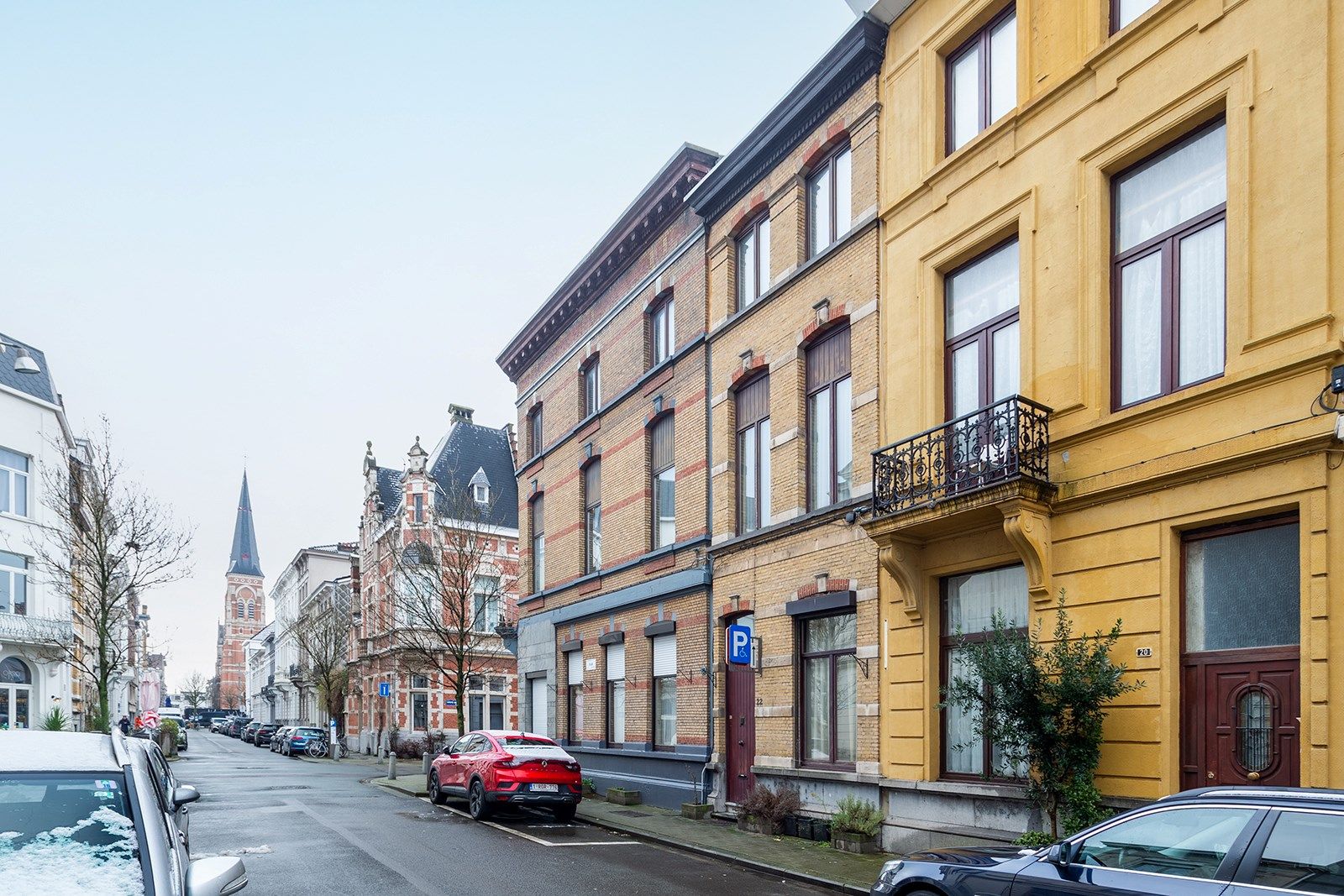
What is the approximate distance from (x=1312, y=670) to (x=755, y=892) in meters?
5.59

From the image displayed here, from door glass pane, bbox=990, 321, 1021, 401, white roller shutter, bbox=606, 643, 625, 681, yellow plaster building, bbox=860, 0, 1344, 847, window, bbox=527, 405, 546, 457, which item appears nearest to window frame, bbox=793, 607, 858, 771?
yellow plaster building, bbox=860, 0, 1344, 847

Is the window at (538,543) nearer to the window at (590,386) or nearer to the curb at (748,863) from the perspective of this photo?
the window at (590,386)

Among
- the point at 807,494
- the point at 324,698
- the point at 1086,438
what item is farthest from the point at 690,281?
the point at 324,698

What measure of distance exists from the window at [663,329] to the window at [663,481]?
1315 millimetres

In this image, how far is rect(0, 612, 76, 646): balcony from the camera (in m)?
38.7

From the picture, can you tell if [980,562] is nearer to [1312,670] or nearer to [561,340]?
[1312,670]

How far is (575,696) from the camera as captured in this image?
25.5m

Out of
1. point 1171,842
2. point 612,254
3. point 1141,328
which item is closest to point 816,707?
point 1141,328

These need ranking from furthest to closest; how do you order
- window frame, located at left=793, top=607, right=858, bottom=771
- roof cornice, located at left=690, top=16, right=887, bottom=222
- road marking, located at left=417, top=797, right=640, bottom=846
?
roof cornice, located at left=690, top=16, right=887, bottom=222
window frame, located at left=793, top=607, right=858, bottom=771
road marking, located at left=417, top=797, right=640, bottom=846

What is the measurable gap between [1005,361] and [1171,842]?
7.65 m

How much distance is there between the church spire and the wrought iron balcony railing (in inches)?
5533

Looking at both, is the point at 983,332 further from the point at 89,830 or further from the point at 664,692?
the point at 89,830

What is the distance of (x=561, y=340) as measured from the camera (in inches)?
1065

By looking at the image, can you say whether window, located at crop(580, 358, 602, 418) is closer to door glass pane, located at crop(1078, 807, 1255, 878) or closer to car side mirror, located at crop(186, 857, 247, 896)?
door glass pane, located at crop(1078, 807, 1255, 878)
